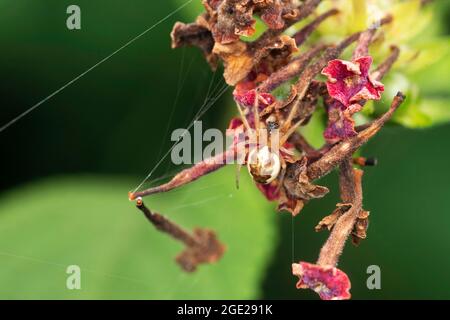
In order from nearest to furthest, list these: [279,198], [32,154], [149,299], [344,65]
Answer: [344,65] < [279,198] < [149,299] < [32,154]

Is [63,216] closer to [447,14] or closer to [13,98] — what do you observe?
[13,98]

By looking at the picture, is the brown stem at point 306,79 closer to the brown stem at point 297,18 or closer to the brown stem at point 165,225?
the brown stem at point 297,18

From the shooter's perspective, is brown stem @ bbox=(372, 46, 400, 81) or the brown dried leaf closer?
brown stem @ bbox=(372, 46, 400, 81)

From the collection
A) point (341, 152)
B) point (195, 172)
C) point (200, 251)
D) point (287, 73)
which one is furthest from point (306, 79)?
point (200, 251)

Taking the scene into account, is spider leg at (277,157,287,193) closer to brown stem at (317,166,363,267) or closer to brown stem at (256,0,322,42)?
brown stem at (317,166,363,267)

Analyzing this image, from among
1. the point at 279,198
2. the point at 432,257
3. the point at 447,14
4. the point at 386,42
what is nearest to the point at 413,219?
the point at 432,257
